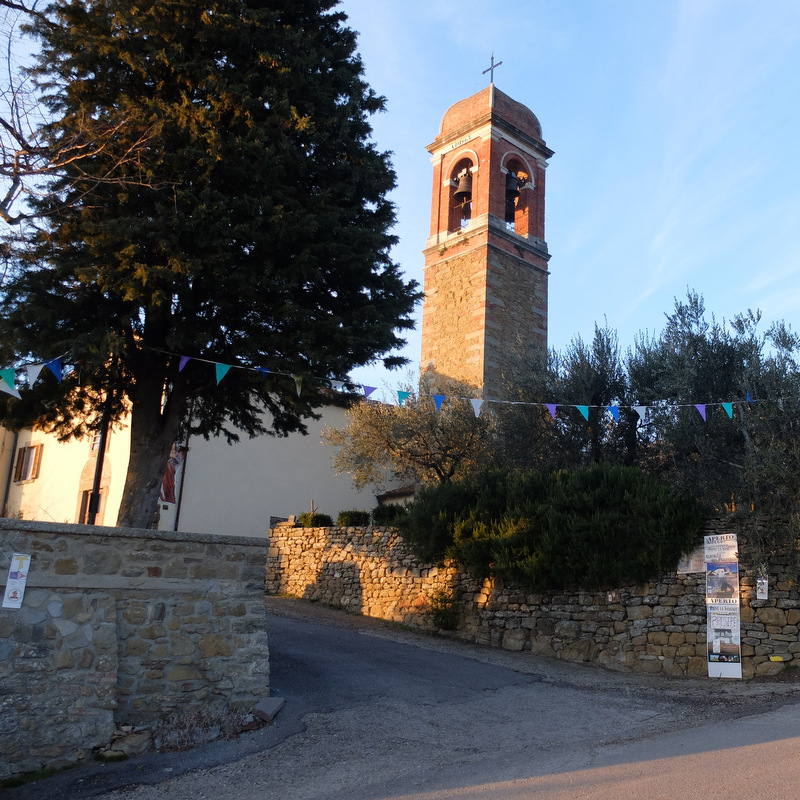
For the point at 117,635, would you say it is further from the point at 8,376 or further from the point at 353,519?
the point at 353,519

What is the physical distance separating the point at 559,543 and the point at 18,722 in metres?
8.47

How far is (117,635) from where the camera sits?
22.5ft

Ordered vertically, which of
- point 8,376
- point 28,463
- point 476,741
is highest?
point 28,463

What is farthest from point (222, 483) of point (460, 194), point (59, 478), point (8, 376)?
point (8, 376)

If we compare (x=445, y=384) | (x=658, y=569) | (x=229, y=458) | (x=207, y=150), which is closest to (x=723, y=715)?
(x=658, y=569)

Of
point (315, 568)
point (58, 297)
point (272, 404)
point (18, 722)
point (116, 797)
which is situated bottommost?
point (116, 797)

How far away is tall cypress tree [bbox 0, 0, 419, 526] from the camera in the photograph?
346 inches

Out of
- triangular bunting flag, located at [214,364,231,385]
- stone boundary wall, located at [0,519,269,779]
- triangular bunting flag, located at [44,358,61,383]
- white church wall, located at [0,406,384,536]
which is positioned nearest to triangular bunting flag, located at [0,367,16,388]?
triangular bunting flag, located at [44,358,61,383]

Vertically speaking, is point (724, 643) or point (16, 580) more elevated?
point (16, 580)

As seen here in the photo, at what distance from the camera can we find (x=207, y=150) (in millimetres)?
8922

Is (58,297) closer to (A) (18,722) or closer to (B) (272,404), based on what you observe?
(B) (272,404)

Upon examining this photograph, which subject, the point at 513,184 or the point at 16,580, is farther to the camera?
the point at 513,184

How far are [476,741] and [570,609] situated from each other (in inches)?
225

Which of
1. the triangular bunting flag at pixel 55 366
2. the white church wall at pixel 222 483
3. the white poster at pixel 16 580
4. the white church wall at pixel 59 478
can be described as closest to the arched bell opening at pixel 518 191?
the white church wall at pixel 222 483
